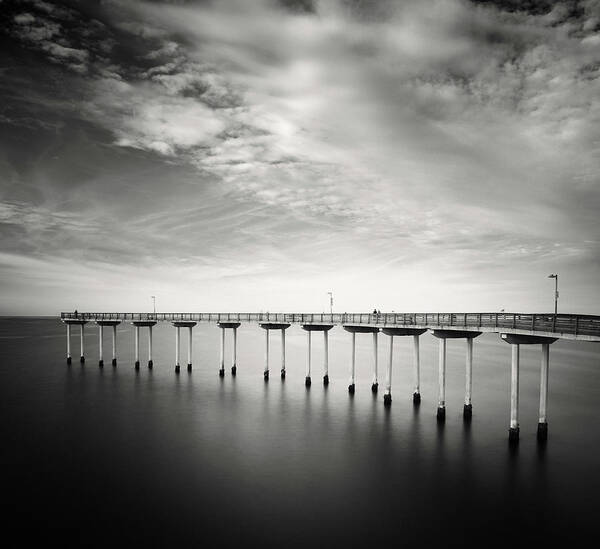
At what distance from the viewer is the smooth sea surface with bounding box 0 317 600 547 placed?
17.0m

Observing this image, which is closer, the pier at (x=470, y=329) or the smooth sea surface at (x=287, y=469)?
the smooth sea surface at (x=287, y=469)

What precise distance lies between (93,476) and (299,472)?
10603 millimetres

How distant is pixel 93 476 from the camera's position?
71.2ft

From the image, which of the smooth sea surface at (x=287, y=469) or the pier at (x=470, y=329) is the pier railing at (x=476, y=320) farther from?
the smooth sea surface at (x=287, y=469)

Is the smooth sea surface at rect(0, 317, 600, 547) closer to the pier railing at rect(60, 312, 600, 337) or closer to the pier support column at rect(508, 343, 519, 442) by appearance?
the pier support column at rect(508, 343, 519, 442)

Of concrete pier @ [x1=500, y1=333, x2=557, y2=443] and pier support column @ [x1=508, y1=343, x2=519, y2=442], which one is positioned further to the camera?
pier support column @ [x1=508, y1=343, x2=519, y2=442]

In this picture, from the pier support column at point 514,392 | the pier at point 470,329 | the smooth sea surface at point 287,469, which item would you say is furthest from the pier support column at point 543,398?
the pier support column at point 514,392

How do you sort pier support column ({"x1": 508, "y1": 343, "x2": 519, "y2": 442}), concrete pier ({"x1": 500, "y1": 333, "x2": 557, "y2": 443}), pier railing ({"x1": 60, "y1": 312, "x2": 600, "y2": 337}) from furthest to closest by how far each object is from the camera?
pier support column ({"x1": 508, "y1": 343, "x2": 519, "y2": 442}) → concrete pier ({"x1": 500, "y1": 333, "x2": 557, "y2": 443}) → pier railing ({"x1": 60, "y1": 312, "x2": 600, "y2": 337})

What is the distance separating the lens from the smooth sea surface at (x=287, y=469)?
17.0 metres

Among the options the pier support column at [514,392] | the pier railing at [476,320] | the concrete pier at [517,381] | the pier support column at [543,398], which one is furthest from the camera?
the pier support column at [514,392]

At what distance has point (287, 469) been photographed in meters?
23.2

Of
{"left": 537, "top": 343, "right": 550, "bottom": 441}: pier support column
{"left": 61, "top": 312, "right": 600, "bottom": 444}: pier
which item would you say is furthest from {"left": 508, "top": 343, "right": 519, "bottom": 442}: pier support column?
{"left": 537, "top": 343, "right": 550, "bottom": 441}: pier support column

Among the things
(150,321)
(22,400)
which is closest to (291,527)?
(22,400)

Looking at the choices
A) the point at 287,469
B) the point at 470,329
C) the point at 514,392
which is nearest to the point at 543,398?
the point at 514,392
